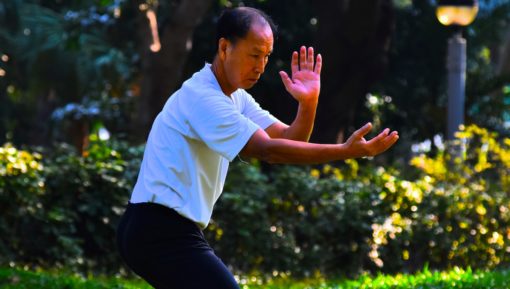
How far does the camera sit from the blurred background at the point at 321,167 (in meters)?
9.58

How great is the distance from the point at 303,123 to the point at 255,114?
27cm

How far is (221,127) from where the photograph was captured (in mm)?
3994

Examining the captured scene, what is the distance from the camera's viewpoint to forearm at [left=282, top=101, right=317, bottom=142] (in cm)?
434

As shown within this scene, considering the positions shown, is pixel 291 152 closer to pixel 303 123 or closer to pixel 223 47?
pixel 303 123

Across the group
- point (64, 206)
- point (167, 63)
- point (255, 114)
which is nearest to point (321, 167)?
point (167, 63)

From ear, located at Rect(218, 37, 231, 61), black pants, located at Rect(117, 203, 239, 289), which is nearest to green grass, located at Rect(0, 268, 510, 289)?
black pants, located at Rect(117, 203, 239, 289)

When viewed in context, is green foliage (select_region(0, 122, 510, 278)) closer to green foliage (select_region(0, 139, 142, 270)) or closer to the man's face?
green foliage (select_region(0, 139, 142, 270))

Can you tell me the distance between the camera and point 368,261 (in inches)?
410

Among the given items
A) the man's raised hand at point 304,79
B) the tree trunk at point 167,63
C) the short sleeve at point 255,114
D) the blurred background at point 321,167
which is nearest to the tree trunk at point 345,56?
the blurred background at point 321,167

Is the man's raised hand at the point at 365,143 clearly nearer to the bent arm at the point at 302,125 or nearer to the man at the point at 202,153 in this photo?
the man at the point at 202,153

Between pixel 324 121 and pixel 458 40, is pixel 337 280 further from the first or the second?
pixel 324 121

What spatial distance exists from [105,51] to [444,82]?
615cm

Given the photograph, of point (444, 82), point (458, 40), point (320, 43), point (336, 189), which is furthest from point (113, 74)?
point (336, 189)

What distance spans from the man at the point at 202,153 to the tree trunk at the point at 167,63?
28.7ft
